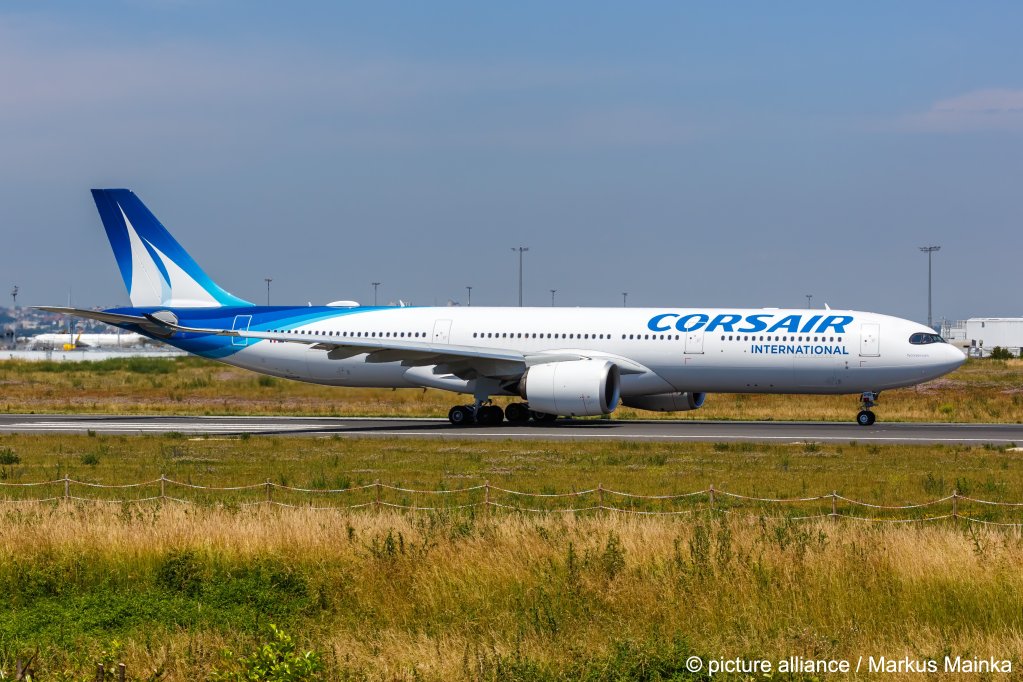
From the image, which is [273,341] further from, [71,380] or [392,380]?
[71,380]

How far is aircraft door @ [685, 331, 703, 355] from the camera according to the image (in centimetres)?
4028

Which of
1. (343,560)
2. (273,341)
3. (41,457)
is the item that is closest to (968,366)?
(273,341)

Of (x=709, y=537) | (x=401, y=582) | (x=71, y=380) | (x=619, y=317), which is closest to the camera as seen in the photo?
(x=401, y=582)

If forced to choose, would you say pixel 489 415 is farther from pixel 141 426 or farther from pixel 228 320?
pixel 141 426

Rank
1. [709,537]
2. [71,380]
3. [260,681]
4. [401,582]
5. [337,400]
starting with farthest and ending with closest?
[71,380] < [337,400] < [709,537] < [401,582] < [260,681]

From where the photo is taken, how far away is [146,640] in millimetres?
13977

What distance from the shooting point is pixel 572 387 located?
38.2 meters

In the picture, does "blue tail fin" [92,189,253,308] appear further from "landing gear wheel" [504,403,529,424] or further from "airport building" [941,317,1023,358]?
"airport building" [941,317,1023,358]

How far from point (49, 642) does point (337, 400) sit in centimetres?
3959

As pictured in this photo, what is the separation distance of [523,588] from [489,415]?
26212mm

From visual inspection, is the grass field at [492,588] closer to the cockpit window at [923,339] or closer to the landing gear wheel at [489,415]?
the cockpit window at [923,339]

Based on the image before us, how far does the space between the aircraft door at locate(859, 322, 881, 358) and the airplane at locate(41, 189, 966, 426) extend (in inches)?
1.8

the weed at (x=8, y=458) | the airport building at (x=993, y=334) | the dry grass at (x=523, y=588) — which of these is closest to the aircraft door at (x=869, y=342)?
the dry grass at (x=523, y=588)

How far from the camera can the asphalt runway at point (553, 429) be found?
37.0 meters
